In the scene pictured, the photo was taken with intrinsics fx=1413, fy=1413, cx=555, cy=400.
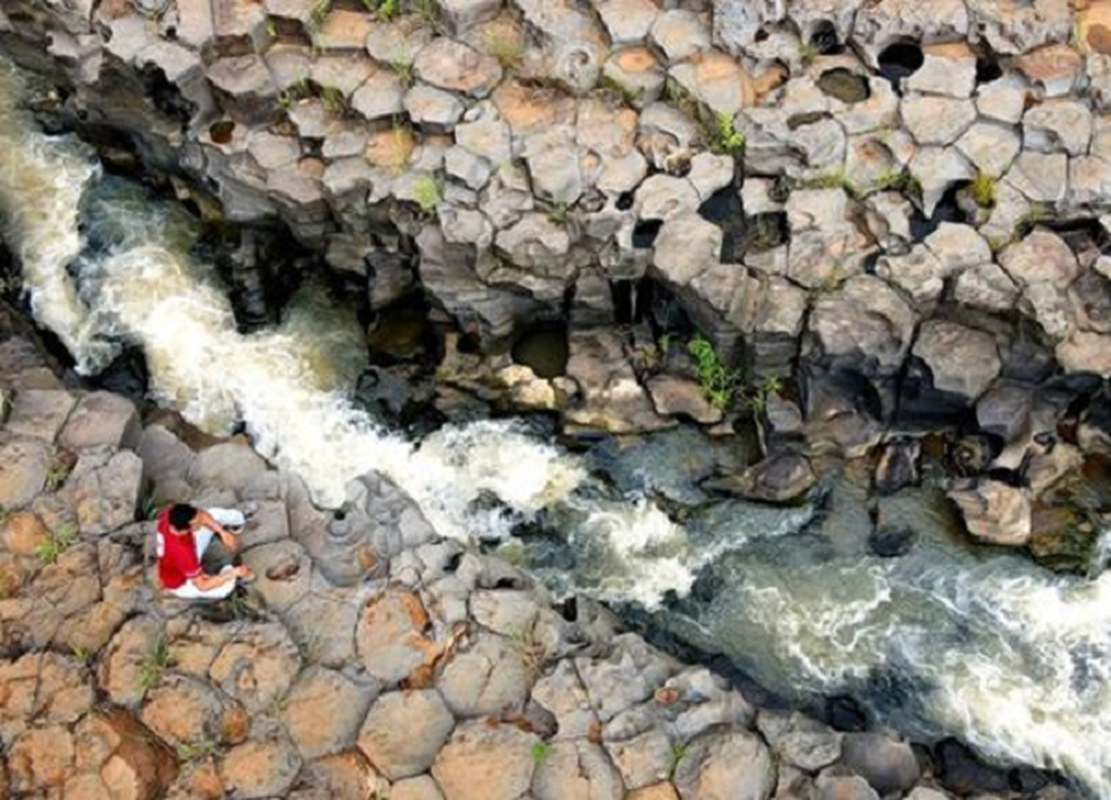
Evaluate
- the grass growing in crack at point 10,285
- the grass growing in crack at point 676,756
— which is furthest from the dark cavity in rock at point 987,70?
the grass growing in crack at point 10,285

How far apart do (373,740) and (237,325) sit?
519cm

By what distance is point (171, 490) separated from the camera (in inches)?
433

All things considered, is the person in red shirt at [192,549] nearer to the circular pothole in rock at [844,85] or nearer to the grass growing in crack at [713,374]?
the grass growing in crack at [713,374]

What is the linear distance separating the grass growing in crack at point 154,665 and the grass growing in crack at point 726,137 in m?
6.17

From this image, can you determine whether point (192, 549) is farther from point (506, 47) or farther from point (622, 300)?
point (506, 47)

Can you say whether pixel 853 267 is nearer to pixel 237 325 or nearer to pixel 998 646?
pixel 998 646

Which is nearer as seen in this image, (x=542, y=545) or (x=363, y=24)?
(x=542, y=545)

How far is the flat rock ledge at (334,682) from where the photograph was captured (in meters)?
9.55

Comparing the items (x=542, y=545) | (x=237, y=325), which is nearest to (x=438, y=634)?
(x=542, y=545)

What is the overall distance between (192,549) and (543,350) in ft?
14.4

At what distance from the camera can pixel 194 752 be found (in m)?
9.52

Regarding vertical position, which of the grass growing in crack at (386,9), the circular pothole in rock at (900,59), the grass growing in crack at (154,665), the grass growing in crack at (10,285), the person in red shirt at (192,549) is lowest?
the grass growing in crack at (10,285)

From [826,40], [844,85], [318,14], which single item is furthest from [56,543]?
[826,40]

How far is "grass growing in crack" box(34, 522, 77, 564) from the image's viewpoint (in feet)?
34.0
